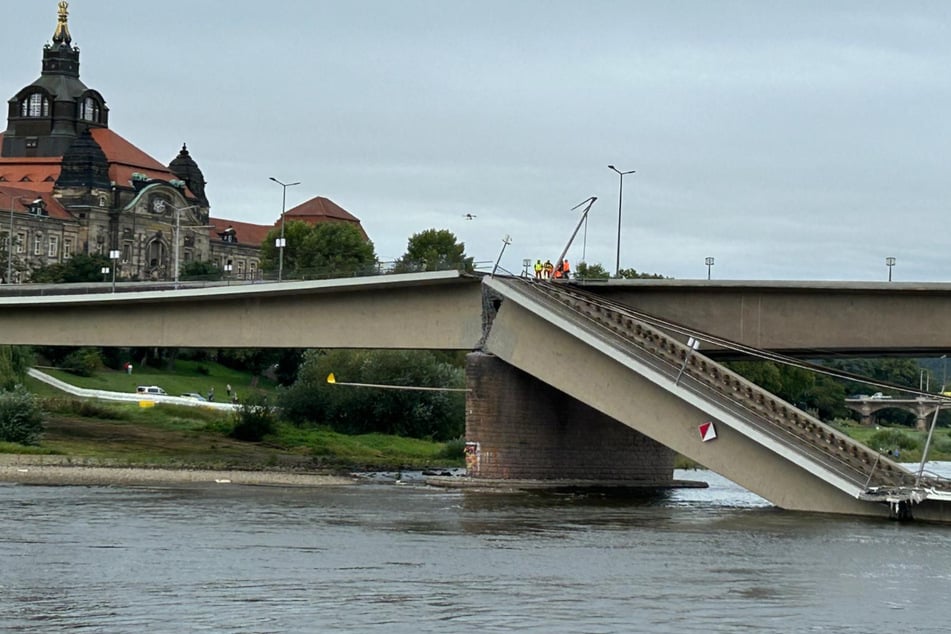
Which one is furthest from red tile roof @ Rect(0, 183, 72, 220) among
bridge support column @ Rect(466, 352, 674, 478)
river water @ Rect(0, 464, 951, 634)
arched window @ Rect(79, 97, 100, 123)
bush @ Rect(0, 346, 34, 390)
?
river water @ Rect(0, 464, 951, 634)

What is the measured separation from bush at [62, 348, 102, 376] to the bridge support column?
59.7m

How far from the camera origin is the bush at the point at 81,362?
116375mm

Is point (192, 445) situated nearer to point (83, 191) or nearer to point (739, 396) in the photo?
point (739, 396)

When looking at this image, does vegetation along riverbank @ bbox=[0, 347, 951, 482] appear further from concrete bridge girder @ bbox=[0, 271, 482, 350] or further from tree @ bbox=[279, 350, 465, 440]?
concrete bridge girder @ bbox=[0, 271, 482, 350]

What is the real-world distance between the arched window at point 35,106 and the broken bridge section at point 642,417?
143 metres

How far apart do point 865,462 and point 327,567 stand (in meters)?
19.0

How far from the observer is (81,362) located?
11706 cm

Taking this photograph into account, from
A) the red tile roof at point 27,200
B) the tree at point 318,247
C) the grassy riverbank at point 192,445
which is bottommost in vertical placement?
the grassy riverbank at point 192,445

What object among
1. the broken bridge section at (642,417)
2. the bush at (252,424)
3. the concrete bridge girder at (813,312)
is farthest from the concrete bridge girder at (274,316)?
the bush at (252,424)

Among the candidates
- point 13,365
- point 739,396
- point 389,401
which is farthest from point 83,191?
point 739,396

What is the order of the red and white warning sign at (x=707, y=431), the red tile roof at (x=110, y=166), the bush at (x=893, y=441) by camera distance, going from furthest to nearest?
the red tile roof at (x=110, y=166)
the bush at (x=893, y=441)
the red and white warning sign at (x=707, y=431)

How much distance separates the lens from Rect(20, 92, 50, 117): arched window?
195875 mm

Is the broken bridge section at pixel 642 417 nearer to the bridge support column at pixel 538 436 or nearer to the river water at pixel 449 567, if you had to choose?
the bridge support column at pixel 538 436

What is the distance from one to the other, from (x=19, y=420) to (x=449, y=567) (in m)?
→ 38.1
